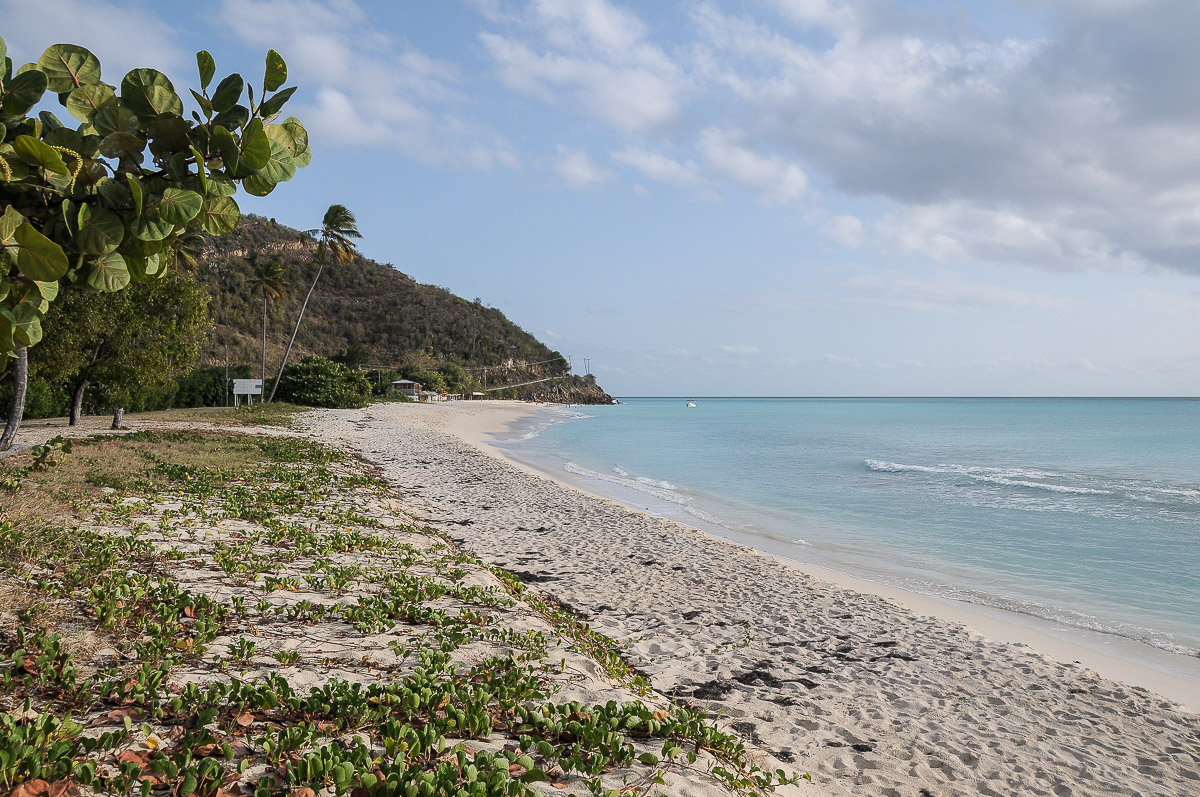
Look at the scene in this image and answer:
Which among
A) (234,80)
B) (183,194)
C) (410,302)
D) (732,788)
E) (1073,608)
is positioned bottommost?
(1073,608)

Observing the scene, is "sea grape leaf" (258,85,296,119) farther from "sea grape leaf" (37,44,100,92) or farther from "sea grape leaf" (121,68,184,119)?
"sea grape leaf" (37,44,100,92)

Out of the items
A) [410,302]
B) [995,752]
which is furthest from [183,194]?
[410,302]

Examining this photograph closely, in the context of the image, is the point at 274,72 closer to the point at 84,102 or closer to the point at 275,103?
the point at 275,103

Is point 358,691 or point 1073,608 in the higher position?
point 358,691

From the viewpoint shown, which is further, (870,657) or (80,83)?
(870,657)

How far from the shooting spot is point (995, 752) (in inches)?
185

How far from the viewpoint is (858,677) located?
5.93 metres

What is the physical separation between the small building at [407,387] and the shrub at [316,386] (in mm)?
17626

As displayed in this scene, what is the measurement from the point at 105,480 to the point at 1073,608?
45.0 feet

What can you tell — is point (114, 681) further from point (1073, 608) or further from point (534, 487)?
point (534, 487)

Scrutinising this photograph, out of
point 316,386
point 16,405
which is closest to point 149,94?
point 16,405

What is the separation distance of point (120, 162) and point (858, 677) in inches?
250

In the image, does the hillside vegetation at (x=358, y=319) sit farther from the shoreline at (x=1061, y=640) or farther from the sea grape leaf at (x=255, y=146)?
the sea grape leaf at (x=255, y=146)

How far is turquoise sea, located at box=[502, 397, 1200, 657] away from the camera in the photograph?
1004 cm
